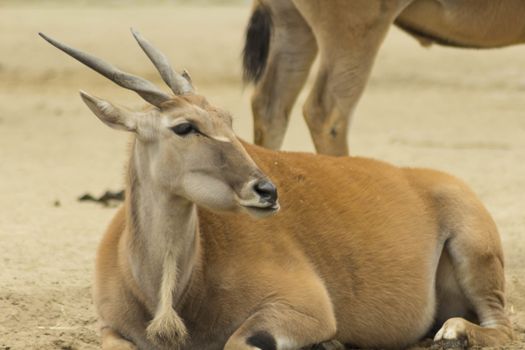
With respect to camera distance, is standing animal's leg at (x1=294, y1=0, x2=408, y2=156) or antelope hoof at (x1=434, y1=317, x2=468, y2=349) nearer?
antelope hoof at (x1=434, y1=317, x2=468, y2=349)

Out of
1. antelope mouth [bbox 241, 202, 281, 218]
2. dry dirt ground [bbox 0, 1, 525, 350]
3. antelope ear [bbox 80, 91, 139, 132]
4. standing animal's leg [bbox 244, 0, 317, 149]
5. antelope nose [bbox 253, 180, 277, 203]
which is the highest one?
antelope ear [bbox 80, 91, 139, 132]

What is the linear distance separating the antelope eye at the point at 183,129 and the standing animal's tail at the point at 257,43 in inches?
145

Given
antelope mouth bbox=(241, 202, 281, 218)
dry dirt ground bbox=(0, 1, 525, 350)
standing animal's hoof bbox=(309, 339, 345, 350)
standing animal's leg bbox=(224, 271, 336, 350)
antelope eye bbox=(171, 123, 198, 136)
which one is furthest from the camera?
dry dirt ground bbox=(0, 1, 525, 350)

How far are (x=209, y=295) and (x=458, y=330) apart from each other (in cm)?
110

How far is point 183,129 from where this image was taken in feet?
16.4

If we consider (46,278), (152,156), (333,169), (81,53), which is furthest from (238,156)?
(46,278)

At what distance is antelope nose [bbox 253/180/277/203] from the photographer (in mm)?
4789

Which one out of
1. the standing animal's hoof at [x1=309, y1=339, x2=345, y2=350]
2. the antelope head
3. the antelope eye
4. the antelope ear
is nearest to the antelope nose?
the antelope head

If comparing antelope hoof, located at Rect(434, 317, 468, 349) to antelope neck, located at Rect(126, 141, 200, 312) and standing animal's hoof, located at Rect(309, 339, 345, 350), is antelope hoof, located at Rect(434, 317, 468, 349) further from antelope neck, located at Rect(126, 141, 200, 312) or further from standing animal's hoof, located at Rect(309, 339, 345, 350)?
antelope neck, located at Rect(126, 141, 200, 312)

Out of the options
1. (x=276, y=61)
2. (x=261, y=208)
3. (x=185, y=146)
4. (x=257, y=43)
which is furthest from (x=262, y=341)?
(x=257, y=43)

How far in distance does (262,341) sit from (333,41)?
3.10 metres

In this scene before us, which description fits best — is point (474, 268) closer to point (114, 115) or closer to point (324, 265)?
point (324, 265)

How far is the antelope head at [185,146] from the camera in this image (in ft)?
16.1

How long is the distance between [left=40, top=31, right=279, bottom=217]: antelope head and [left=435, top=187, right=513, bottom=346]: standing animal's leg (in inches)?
54.3
